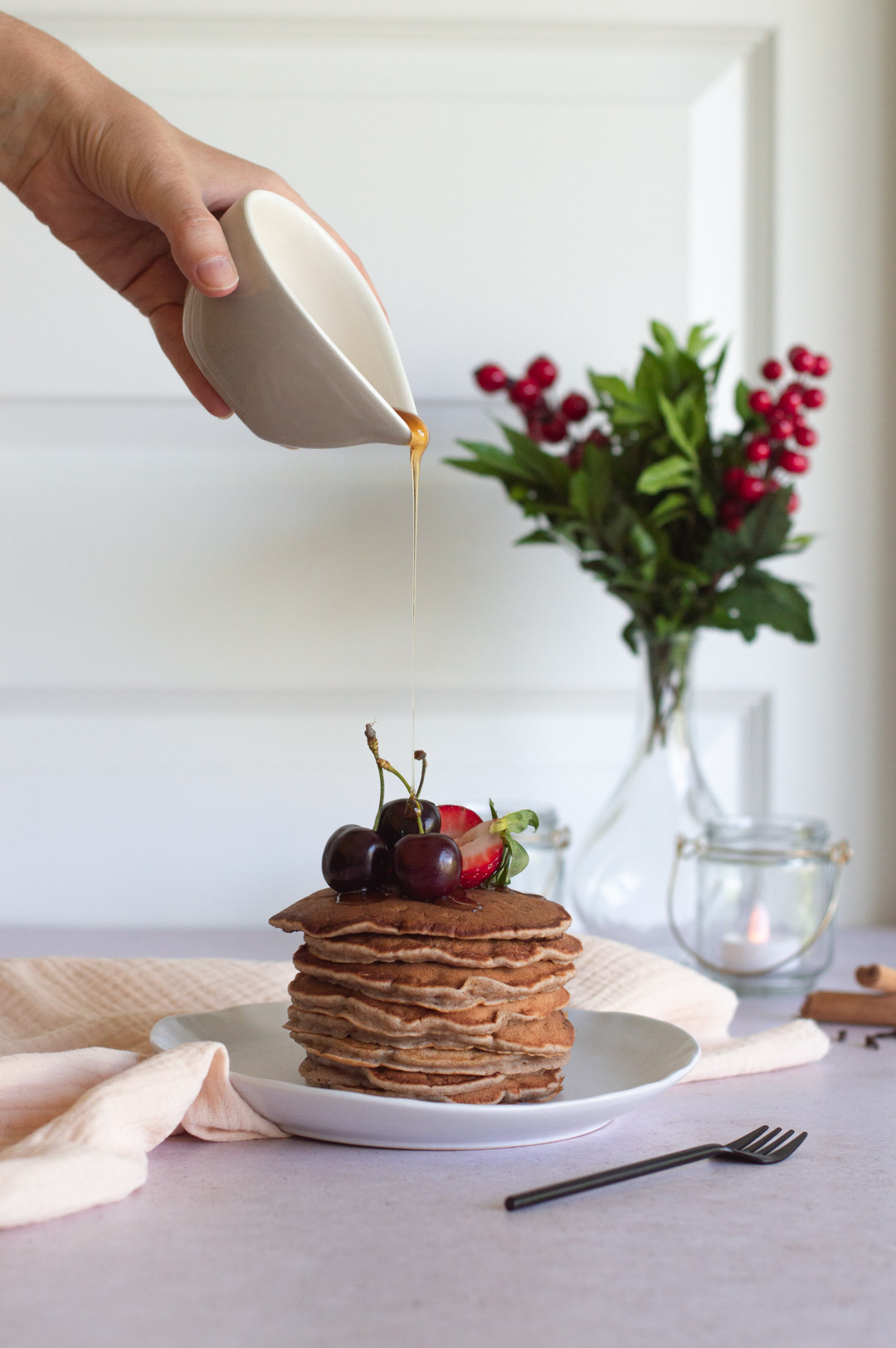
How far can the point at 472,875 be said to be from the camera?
0.76 metres

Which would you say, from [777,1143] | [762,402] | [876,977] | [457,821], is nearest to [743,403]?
[762,402]

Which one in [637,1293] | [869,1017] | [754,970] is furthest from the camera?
[754,970]

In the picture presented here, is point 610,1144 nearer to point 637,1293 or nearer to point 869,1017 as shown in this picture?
point 637,1293

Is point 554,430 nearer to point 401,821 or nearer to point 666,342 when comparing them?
point 666,342

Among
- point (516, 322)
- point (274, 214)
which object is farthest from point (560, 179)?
point (274, 214)

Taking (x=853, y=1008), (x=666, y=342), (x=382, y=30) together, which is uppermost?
(x=382, y=30)

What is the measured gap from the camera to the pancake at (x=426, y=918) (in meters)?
0.69

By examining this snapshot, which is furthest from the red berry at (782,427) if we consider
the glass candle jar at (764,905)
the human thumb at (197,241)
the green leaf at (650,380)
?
the human thumb at (197,241)

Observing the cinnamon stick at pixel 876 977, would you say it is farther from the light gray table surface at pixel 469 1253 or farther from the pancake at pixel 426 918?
the pancake at pixel 426 918

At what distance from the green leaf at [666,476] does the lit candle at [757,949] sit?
0.41 metres

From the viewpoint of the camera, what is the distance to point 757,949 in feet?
3.94

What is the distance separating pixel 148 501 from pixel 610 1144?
110 cm

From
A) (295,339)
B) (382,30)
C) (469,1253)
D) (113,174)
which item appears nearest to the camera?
(469,1253)

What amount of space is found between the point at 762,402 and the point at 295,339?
623 mm
